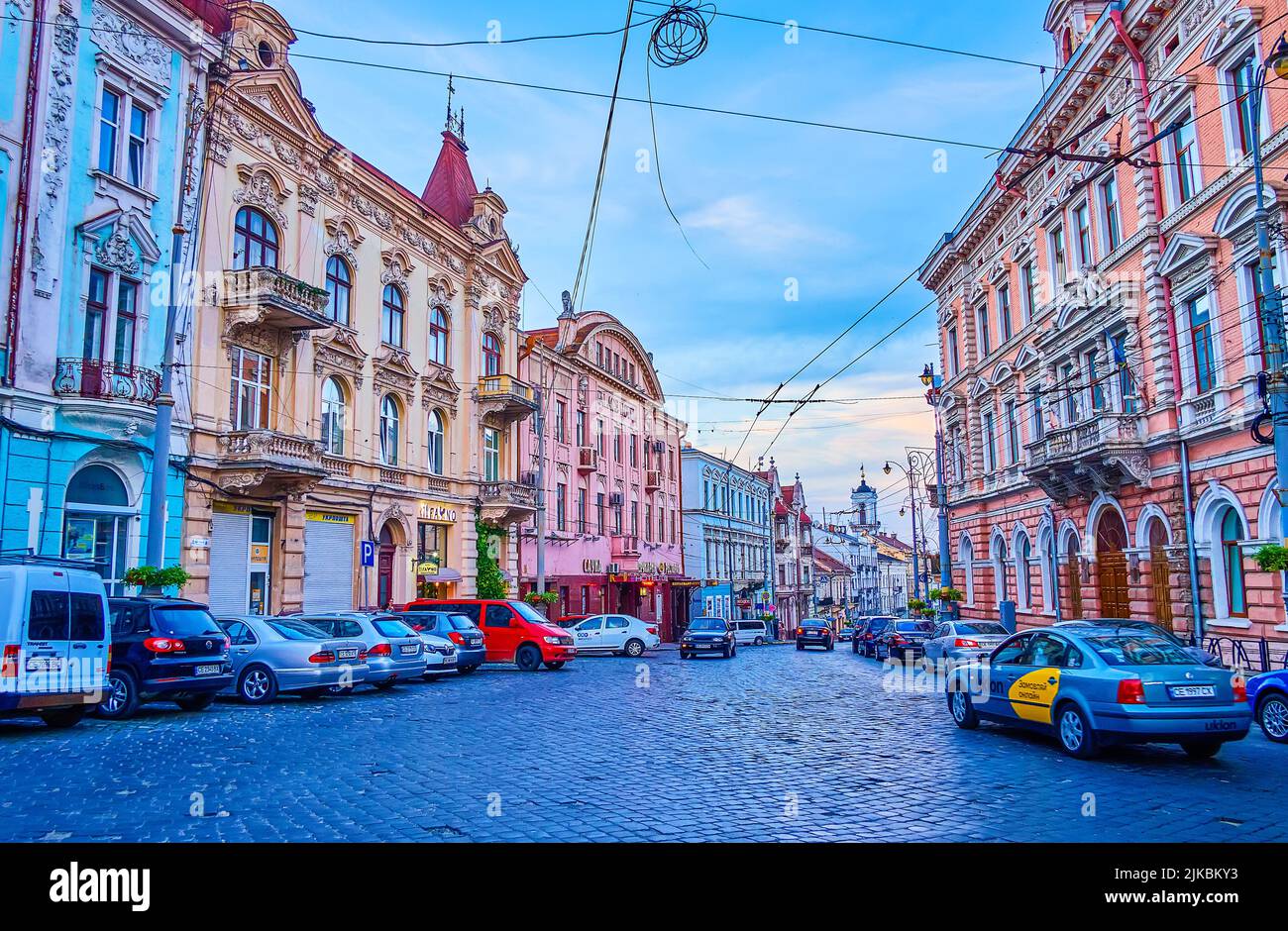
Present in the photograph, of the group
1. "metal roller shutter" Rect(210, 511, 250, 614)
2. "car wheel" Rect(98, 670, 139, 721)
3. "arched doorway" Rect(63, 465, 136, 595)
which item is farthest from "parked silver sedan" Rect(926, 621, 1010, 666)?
"arched doorway" Rect(63, 465, 136, 595)

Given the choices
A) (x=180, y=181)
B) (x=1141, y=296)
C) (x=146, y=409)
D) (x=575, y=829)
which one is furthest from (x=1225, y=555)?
(x=180, y=181)

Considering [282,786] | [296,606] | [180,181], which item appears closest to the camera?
[282,786]

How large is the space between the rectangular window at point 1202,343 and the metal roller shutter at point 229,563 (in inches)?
947

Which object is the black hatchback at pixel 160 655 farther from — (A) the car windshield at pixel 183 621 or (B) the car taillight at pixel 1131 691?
(B) the car taillight at pixel 1131 691

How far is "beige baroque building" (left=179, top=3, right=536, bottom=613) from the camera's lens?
82.3 ft

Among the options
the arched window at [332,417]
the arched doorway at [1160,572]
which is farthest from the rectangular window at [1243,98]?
the arched window at [332,417]

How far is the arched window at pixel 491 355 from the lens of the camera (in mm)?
39469

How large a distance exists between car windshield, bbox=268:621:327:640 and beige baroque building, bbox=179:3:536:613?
7.25 metres

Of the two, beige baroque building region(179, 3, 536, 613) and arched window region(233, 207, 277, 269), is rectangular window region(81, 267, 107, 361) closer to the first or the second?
beige baroque building region(179, 3, 536, 613)

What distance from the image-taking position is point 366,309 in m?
31.8

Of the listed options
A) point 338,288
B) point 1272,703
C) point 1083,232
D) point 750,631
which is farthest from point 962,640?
point 750,631

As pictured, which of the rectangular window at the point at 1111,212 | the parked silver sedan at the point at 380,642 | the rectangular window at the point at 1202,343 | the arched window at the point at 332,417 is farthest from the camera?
the arched window at the point at 332,417
